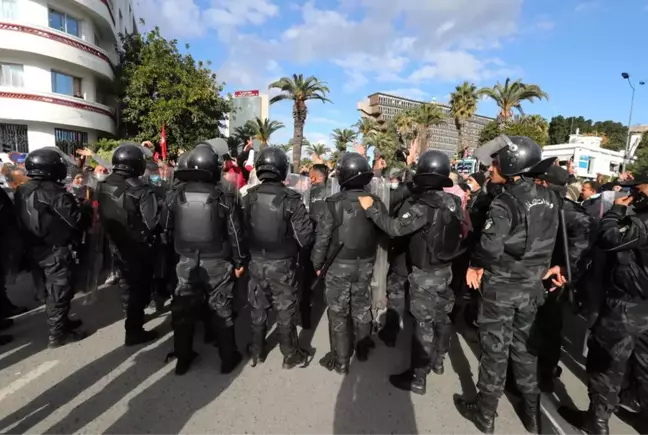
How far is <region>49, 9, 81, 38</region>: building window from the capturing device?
739 inches

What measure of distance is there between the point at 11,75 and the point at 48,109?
2.31 m

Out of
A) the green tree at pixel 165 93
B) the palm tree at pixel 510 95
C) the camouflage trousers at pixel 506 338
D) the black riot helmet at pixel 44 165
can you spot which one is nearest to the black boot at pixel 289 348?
the camouflage trousers at pixel 506 338

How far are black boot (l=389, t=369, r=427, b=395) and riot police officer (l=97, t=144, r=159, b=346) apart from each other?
279 cm

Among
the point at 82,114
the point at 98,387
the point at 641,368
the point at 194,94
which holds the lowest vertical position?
the point at 98,387

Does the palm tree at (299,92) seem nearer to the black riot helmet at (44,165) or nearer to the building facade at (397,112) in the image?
the black riot helmet at (44,165)

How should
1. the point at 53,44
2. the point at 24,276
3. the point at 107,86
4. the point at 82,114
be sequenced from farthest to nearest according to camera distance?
the point at 107,86
the point at 82,114
the point at 53,44
the point at 24,276

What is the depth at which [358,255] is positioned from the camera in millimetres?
3545

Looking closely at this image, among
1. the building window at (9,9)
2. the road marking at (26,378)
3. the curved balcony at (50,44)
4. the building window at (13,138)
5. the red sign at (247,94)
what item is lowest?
the road marking at (26,378)

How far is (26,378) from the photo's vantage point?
334 cm

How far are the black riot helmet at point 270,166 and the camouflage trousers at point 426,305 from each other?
5.35 ft

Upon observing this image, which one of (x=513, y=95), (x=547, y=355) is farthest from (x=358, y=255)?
(x=513, y=95)

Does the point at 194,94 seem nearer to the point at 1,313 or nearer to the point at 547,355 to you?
the point at 1,313

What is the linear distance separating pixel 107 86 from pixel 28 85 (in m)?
4.60

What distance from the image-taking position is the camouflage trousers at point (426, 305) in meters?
3.31
